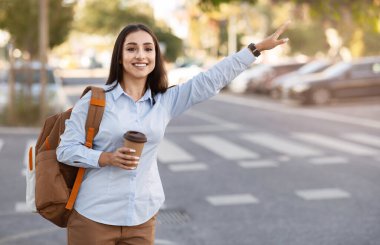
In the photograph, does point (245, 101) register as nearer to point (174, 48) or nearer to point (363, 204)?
point (363, 204)

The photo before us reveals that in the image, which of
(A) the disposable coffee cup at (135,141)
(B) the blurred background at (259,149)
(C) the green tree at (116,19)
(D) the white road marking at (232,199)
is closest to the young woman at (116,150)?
(A) the disposable coffee cup at (135,141)

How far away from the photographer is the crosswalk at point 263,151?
28.2ft

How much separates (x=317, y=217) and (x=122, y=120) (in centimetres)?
469

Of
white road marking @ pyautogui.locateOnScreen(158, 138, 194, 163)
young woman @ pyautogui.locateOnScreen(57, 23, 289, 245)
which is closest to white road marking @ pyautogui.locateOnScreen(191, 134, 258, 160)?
white road marking @ pyautogui.locateOnScreen(158, 138, 194, 163)

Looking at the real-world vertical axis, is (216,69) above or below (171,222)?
above

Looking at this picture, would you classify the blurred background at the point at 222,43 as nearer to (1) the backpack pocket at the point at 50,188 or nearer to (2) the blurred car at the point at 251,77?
(2) the blurred car at the point at 251,77

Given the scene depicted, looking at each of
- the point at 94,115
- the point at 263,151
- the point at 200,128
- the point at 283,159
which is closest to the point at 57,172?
the point at 94,115

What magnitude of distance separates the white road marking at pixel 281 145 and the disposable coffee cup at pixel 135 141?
9397 mm

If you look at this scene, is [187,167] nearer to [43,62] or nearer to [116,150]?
[43,62]

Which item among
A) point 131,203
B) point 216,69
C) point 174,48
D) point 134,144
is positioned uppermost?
point 216,69

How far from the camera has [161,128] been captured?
3.13 metres

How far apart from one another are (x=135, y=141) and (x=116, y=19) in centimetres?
6761

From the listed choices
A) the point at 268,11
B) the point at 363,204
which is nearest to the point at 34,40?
the point at 363,204

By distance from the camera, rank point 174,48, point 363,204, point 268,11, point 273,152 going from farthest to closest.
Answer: point 268,11, point 174,48, point 273,152, point 363,204
